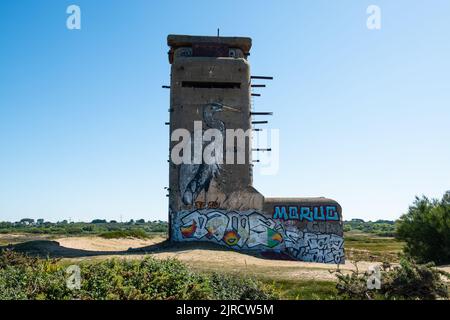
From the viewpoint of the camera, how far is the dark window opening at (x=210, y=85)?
2905 cm

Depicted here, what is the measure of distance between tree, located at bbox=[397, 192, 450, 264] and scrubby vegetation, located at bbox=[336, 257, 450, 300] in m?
13.6

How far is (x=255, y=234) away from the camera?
26750 mm

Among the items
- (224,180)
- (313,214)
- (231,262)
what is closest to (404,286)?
(231,262)

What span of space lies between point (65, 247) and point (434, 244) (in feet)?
81.0

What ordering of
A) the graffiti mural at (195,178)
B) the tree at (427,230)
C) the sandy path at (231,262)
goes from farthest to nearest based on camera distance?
the graffiti mural at (195,178)
the tree at (427,230)
the sandy path at (231,262)

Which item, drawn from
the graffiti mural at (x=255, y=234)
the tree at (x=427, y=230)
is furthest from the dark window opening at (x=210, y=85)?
the tree at (x=427, y=230)

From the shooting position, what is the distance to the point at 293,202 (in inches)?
1067

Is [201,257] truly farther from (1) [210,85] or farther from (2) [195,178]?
(1) [210,85]

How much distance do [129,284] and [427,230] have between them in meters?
22.7

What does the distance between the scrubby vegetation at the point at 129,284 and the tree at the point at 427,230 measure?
57.8 ft

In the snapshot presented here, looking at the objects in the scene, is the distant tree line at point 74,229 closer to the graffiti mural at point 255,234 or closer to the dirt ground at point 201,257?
the dirt ground at point 201,257

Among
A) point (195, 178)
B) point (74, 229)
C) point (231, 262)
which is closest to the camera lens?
point (231, 262)
